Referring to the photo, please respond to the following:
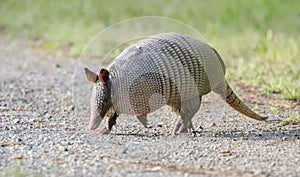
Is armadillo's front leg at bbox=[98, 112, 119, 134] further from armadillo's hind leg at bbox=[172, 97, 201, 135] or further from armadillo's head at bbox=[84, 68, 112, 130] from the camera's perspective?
armadillo's hind leg at bbox=[172, 97, 201, 135]

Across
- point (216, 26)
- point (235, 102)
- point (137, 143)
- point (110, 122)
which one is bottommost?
point (137, 143)

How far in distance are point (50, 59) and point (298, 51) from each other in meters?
3.97

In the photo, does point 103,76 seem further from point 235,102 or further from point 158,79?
point 235,102

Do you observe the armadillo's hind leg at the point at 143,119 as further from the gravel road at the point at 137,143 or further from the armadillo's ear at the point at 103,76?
the armadillo's ear at the point at 103,76

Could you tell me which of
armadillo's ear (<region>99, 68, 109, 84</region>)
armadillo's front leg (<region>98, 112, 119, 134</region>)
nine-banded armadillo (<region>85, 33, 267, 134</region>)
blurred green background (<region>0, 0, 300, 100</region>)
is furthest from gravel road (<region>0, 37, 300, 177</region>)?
blurred green background (<region>0, 0, 300, 100</region>)

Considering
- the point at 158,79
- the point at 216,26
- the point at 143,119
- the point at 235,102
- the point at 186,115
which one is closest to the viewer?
the point at 158,79

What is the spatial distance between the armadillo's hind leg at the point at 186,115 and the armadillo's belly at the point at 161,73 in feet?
0.19

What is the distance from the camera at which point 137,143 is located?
5512 mm

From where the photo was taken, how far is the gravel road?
15.4ft

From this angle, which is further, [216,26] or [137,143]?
[216,26]

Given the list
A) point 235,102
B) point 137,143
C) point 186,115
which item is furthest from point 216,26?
point 137,143

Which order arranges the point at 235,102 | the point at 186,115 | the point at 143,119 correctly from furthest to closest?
1. the point at 235,102
2. the point at 186,115
3. the point at 143,119

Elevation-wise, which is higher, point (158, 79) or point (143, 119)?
point (158, 79)

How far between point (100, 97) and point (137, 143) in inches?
21.5
